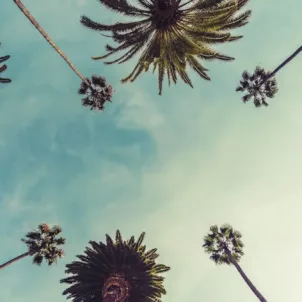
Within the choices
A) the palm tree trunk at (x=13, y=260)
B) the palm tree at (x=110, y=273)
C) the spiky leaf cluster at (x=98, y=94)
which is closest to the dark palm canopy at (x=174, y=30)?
the spiky leaf cluster at (x=98, y=94)

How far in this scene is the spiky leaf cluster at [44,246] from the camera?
60.3ft

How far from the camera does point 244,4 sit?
44.2 ft

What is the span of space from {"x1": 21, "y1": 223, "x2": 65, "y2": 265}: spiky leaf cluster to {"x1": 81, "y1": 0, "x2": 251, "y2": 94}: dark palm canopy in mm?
9475

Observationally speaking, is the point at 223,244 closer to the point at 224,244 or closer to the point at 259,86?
the point at 224,244

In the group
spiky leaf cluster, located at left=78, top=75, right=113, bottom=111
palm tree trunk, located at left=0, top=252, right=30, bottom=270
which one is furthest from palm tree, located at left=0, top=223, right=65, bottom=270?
spiky leaf cluster, located at left=78, top=75, right=113, bottom=111

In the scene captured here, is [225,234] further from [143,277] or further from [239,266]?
[143,277]

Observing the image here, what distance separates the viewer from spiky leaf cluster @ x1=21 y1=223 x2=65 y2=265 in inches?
723

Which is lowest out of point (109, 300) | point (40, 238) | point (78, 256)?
point (109, 300)

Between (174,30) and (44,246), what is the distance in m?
12.6

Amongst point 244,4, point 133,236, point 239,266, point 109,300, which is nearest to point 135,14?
point 244,4

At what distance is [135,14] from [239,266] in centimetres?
1595

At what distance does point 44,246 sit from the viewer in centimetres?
1862

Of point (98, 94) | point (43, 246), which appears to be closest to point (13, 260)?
point (43, 246)

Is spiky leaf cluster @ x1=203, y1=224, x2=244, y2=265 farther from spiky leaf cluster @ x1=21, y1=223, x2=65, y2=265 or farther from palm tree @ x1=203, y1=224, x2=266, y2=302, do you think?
spiky leaf cluster @ x1=21, y1=223, x2=65, y2=265
